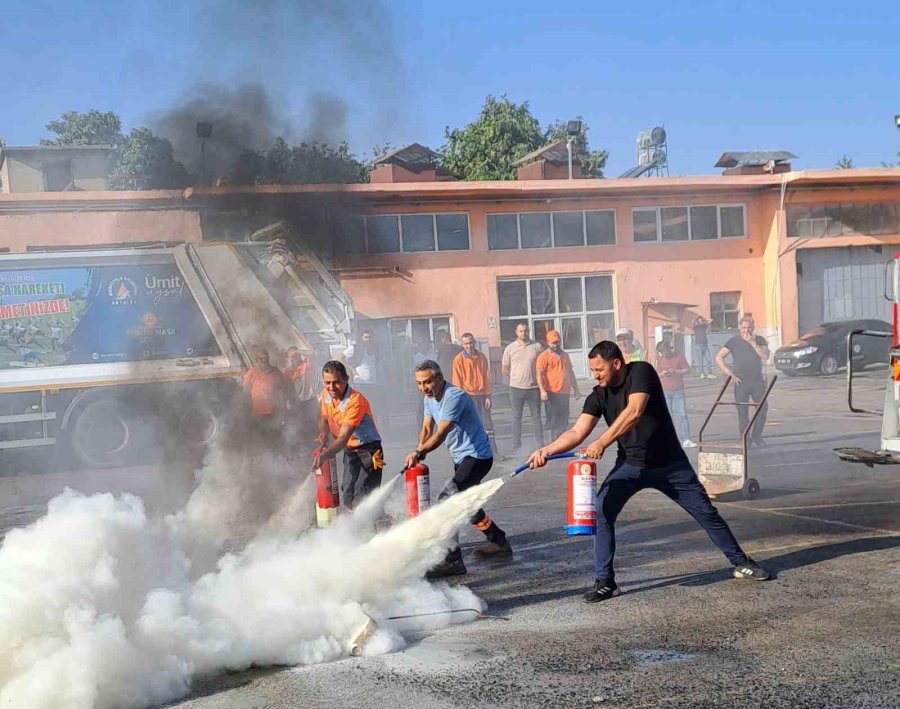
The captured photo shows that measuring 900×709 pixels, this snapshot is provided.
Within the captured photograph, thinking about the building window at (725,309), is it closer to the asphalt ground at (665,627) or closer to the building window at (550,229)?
→ the building window at (550,229)

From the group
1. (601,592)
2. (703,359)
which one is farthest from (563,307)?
(601,592)

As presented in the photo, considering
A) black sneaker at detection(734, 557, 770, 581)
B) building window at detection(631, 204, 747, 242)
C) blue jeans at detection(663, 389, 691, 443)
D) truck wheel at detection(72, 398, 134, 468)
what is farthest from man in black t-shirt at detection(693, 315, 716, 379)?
black sneaker at detection(734, 557, 770, 581)

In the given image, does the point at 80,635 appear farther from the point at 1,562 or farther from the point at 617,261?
the point at 617,261

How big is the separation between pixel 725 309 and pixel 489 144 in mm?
21482

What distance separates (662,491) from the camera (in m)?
6.09

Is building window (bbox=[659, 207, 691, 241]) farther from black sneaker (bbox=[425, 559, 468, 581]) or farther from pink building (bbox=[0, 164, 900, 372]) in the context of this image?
black sneaker (bbox=[425, 559, 468, 581])

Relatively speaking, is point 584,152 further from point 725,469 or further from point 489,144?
point 725,469

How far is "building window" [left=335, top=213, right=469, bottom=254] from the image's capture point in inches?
964

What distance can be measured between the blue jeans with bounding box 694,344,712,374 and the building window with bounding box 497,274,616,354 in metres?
2.29

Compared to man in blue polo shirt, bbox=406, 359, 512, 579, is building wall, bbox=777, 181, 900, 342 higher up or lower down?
higher up

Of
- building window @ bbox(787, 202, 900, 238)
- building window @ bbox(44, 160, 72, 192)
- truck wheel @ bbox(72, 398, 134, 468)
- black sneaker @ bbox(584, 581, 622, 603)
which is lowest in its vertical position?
black sneaker @ bbox(584, 581, 622, 603)

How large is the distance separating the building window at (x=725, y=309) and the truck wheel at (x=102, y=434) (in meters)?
18.0

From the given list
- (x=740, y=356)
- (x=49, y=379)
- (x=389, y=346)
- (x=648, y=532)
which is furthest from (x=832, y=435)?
(x=389, y=346)

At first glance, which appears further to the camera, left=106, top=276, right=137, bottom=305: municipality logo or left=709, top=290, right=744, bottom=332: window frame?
left=709, top=290, right=744, bottom=332: window frame
